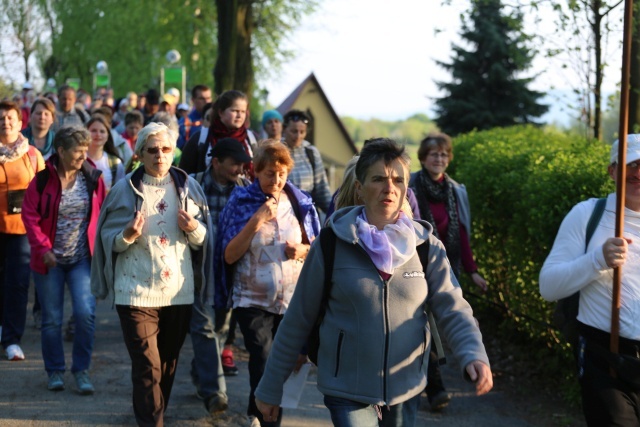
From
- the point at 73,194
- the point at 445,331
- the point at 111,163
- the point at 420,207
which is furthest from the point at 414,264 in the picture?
the point at 111,163

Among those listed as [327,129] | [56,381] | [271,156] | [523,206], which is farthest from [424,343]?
[327,129]

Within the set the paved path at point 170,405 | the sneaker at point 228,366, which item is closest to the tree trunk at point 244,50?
the paved path at point 170,405

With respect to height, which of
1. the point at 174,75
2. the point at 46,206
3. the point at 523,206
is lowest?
the point at 46,206

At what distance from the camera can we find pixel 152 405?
5.90 m

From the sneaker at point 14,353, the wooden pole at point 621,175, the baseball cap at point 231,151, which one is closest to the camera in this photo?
the wooden pole at point 621,175

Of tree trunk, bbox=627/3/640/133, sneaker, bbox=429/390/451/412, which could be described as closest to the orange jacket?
sneaker, bbox=429/390/451/412

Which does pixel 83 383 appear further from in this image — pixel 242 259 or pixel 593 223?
pixel 593 223

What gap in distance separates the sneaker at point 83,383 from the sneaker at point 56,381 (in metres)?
0.11

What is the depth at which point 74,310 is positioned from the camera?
23.3 feet

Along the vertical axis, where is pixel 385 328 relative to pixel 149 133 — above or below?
below

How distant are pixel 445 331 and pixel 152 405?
8.39ft

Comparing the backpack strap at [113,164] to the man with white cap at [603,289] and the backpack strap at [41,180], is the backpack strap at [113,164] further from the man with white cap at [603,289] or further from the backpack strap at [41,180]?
the man with white cap at [603,289]

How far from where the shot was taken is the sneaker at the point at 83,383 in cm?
718

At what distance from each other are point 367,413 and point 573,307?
145cm
